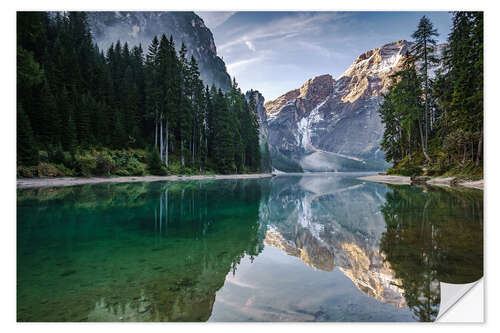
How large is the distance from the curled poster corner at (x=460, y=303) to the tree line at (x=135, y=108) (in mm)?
17654

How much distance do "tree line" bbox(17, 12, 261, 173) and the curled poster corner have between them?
17.7 meters

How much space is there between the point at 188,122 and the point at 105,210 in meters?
29.5


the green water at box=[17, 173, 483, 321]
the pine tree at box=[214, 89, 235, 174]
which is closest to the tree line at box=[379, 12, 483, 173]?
the green water at box=[17, 173, 483, 321]

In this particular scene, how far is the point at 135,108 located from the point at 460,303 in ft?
123

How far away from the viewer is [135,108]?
34.4 m

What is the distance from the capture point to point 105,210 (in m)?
8.62

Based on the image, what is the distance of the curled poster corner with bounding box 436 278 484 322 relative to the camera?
2.84 metres

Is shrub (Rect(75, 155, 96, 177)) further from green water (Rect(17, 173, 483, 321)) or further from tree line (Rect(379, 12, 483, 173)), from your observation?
tree line (Rect(379, 12, 483, 173))

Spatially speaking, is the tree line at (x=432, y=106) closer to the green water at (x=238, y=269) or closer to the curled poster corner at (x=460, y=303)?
the green water at (x=238, y=269)

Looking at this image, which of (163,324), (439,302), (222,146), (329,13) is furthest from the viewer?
(222,146)

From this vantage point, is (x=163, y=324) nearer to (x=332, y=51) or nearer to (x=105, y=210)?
(x=105, y=210)

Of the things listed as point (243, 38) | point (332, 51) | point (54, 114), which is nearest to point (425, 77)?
point (332, 51)

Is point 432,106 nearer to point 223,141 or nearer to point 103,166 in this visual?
point 223,141

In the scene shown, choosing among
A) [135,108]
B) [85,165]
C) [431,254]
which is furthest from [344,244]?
[135,108]
